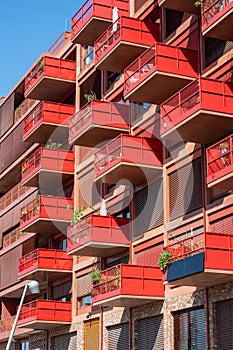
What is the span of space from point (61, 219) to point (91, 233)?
811cm

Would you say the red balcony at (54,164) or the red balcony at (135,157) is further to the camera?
the red balcony at (54,164)

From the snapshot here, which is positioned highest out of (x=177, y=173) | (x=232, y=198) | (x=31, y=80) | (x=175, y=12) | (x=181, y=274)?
(x=31, y=80)

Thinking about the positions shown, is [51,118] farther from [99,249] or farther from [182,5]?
[182,5]

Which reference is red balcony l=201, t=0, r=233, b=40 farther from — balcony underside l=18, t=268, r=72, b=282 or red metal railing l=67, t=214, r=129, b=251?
balcony underside l=18, t=268, r=72, b=282

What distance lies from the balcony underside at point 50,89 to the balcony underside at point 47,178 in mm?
5356

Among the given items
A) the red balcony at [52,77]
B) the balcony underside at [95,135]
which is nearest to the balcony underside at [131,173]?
the balcony underside at [95,135]

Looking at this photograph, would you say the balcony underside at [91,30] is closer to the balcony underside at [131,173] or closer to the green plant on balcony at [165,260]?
the balcony underside at [131,173]

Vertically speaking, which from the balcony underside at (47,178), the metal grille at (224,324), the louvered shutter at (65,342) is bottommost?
the metal grille at (224,324)

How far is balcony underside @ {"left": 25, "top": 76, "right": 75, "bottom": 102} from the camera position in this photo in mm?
45175

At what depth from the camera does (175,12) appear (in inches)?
1314

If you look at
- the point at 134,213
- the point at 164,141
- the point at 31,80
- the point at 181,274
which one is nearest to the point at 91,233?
the point at 134,213

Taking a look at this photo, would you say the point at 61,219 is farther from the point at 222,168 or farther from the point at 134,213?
the point at 222,168

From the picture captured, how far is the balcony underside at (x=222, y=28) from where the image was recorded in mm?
26688

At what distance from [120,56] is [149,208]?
7.44 metres
